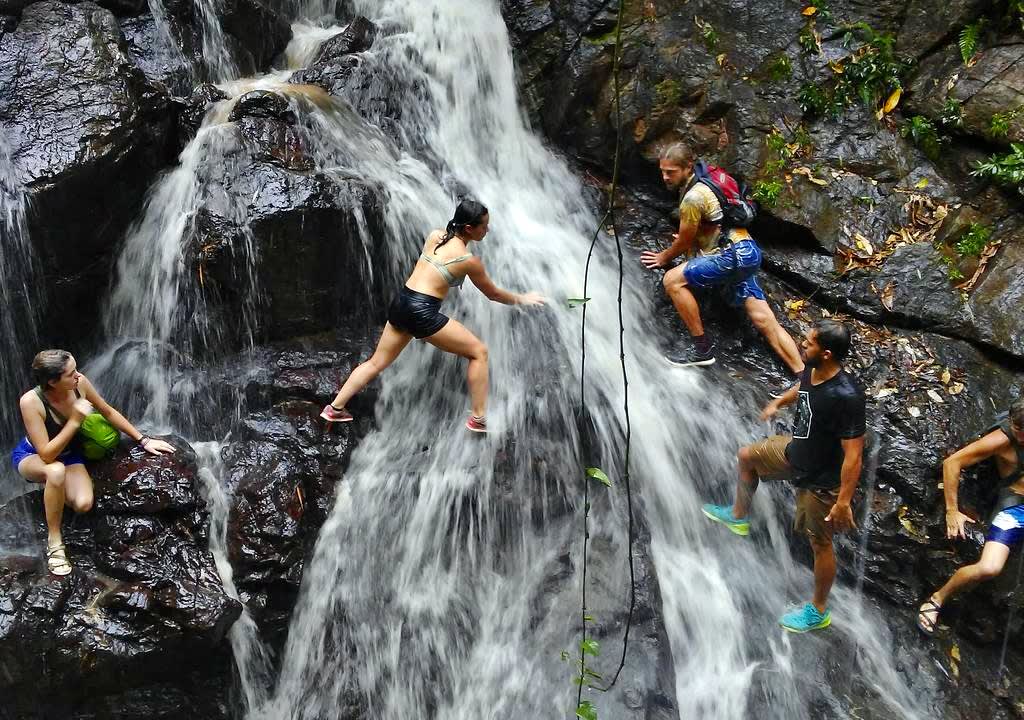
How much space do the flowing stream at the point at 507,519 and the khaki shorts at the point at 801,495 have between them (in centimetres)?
80

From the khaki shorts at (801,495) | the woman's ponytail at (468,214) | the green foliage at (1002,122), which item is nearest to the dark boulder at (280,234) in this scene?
the woman's ponytail at (468,214)

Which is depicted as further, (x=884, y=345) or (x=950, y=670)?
(x=884, y=345)

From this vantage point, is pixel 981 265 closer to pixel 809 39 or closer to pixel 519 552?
pixel 809 39

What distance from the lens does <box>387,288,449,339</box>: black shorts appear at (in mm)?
5605

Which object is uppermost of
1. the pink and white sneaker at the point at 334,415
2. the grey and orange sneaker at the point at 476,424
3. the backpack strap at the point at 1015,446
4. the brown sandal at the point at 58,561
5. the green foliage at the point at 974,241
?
the green foliage at the point at 974,241

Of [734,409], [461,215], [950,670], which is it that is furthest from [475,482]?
[950,670]

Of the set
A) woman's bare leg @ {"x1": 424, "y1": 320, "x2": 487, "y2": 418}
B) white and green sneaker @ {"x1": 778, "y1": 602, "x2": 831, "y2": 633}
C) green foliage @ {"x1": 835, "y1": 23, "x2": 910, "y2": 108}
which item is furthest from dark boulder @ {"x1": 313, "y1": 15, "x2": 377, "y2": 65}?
white and green sneaker @ {"x1": 778, "y1": 602, "x2": 831, "y2": 633}

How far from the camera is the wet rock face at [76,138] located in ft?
20.1

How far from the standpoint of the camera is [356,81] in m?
8.06

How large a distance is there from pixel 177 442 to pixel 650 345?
4169mm

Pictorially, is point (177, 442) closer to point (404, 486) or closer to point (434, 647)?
point (404, 486)

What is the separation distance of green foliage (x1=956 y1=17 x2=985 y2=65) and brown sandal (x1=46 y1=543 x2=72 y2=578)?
9049 millimetres

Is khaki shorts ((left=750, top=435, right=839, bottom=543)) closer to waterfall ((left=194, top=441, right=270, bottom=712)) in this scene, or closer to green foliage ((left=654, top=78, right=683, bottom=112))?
waterfall ((left=194, top=441, right=270, bottom=712))

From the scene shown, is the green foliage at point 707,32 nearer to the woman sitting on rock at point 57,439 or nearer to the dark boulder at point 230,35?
the dark boulder at point 230,35
